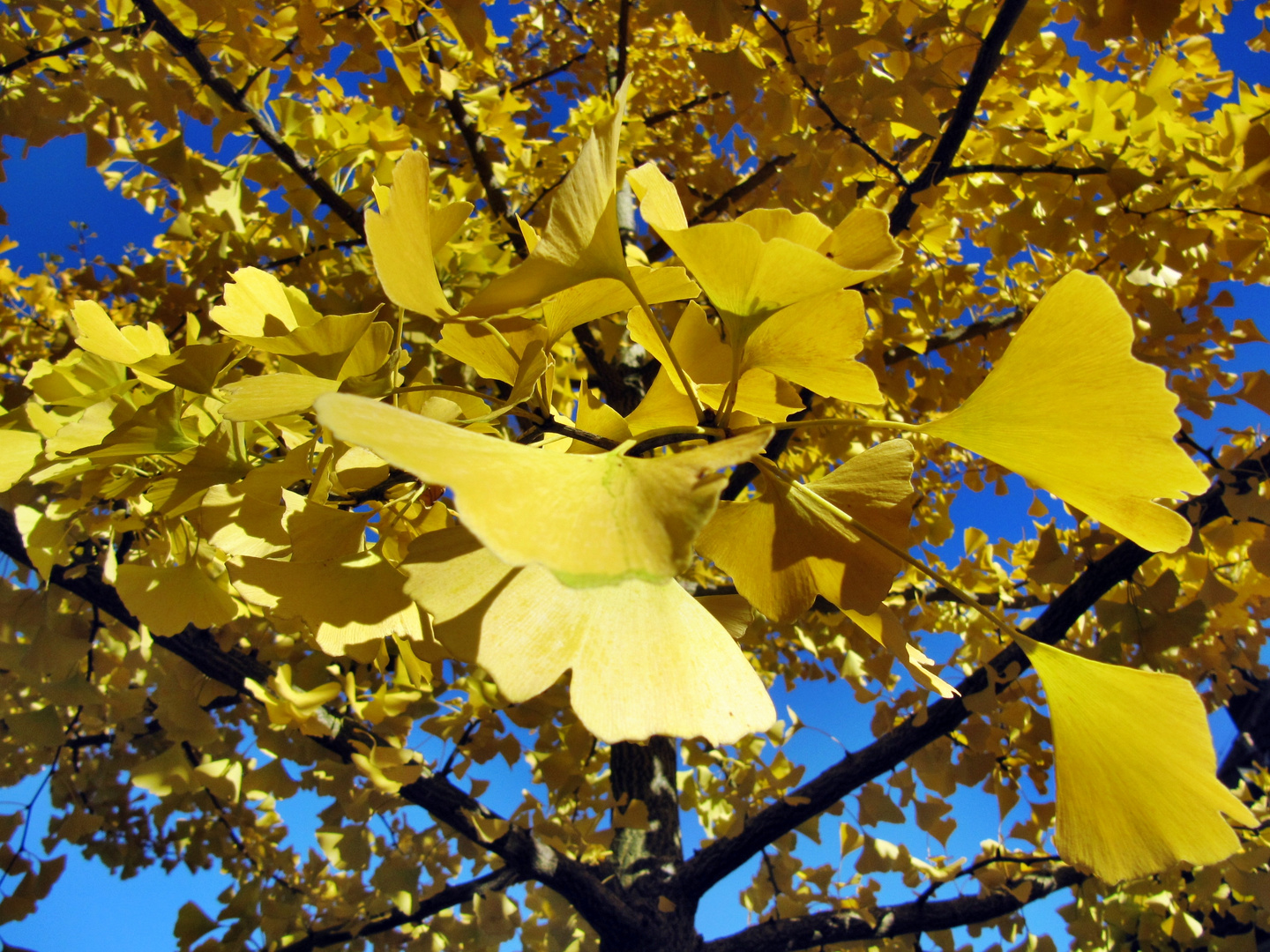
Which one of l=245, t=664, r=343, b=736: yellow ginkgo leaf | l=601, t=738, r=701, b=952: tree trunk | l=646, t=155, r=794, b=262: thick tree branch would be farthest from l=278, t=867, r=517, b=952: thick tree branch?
l=646, t=155, r=794, b=262: thick tree branch

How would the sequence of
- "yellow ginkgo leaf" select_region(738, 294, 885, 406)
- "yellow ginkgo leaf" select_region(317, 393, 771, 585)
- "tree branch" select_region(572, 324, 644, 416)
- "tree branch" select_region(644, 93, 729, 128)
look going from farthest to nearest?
"tree branch" select_region(644, 93, 729, 128) → "tree branch" select_region(572, 324, 644, 416) → "yellow ginkgo leaf" select_region(738, 294, 885, 406) → "yellow ginkgo leaf" select_region(317, 393, 771, 585)

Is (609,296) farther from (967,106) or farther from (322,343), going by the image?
(967,106)

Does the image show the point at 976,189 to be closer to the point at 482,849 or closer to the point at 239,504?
the point at 239,504

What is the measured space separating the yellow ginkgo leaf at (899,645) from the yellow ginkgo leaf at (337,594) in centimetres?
32

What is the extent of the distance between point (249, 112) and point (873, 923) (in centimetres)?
240

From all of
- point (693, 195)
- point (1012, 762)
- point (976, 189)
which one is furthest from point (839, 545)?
point (693, 195)

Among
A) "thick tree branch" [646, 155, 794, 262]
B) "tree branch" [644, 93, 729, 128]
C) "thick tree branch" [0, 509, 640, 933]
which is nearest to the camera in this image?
"thick tree branch" [0, 509, 640, 933]

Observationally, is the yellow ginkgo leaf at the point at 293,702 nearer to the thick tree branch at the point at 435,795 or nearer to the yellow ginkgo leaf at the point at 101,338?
the thick tree branch at the point at 435,795

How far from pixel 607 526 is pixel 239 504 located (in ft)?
1.34

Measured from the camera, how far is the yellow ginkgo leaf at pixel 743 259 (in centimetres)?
36

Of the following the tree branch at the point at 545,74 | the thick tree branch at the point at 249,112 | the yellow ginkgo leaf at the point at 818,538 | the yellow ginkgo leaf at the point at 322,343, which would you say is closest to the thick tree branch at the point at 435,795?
the thick tree branch at the point at 249,112

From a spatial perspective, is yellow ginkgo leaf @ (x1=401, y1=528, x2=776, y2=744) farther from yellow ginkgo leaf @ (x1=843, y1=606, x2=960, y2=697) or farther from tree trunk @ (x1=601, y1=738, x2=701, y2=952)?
tree trunk @ (x1=601, y1=738, x2=701, y2=952)

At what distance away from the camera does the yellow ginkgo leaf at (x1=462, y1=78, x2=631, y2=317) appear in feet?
1.24

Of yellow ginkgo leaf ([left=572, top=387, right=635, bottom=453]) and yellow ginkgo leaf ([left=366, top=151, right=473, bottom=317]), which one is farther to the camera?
yellow ginkgo leaf ([left=572, top=387, right=635, bottom=453])
